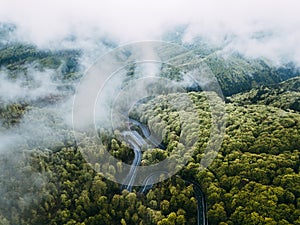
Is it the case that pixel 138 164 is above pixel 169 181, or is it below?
above

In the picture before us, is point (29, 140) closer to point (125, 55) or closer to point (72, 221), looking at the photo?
point (72, 221)

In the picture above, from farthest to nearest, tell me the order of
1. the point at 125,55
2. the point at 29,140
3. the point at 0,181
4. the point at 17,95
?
the point at 125,55 → the point at 17,95 → the point at 29,140 → the point at 0,181

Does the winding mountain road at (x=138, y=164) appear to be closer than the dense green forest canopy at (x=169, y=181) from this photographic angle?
No

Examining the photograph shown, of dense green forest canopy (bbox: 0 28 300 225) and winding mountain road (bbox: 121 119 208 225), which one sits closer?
dense green forest canopy (bbox: 0 28 300 225)

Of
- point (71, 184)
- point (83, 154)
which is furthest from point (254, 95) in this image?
point (71, 184)

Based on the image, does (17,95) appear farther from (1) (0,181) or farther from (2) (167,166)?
(2) (167,166)

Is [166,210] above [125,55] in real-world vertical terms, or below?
below

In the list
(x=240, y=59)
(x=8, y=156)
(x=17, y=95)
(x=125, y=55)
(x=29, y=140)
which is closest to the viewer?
(x=8, y=156)

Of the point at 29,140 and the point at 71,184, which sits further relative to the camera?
the point at 29,140

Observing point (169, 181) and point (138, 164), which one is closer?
point (169, 181)
